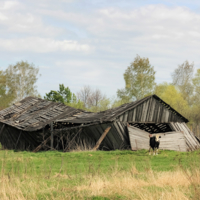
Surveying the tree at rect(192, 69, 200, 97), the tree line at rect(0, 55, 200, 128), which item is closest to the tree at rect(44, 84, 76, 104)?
the tree line at rect(0, 55, 200, 128)

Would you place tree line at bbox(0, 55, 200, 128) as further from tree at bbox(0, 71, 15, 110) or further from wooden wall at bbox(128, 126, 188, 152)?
wooden wall at bbox(128, 126, 188, 152)

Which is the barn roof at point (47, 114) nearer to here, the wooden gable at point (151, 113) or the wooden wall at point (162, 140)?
the wooden gable at point (151, 113)

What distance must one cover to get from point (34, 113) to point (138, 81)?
23.3m

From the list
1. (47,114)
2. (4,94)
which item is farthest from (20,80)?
(47,114)

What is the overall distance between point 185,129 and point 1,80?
36.7 meters

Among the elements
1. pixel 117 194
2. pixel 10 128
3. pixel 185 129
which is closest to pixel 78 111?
pixel 10 128

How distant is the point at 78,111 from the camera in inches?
1057

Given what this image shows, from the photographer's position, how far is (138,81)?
4803 centimetres

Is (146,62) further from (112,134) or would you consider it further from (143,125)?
(112,134)

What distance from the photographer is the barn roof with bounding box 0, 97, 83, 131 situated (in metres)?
25.6

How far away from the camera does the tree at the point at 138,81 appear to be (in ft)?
158

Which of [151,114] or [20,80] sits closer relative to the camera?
[151,114]

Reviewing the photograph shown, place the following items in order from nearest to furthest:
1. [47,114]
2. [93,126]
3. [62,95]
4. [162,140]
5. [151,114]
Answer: [162,140] → [93,126] → [151,114] → [47,114] → [62,95]

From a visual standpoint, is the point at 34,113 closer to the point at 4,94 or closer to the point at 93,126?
the point at 93,126
